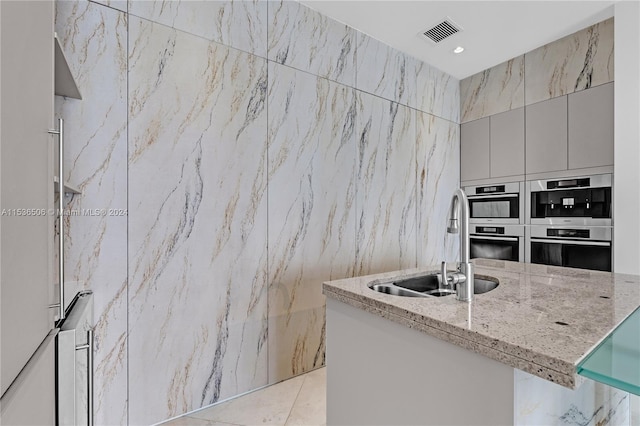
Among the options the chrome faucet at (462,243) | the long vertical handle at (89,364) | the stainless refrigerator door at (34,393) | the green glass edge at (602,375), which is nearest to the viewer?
the stainless refrigerator door at (34,393)

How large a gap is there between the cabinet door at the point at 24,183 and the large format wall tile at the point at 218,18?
1341mm


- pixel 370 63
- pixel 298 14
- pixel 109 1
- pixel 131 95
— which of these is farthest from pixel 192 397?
pixel 370 63

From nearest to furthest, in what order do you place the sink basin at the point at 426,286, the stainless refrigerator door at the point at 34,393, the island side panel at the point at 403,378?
1. the stainless refrigerator door at the point at 34,393
2. the island side panel at the point at 403,378
3. the sink basin at the point at 426,286

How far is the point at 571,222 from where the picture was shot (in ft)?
9.85

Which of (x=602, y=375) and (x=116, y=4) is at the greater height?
(x=116, y=4)

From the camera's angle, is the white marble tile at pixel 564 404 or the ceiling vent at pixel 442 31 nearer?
the white marble tile at pixel 564 404

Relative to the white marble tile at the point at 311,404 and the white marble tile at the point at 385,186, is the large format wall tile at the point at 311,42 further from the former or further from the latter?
the white marble tile at the point at 311,404

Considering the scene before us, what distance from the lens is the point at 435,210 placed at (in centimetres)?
362

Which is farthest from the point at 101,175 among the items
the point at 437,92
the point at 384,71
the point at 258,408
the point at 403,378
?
the point at 437,92

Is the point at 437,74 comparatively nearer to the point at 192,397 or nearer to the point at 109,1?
the point at 109,1

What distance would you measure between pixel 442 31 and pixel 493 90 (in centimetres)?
117

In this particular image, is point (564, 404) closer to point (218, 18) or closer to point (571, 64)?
point (218, 18)

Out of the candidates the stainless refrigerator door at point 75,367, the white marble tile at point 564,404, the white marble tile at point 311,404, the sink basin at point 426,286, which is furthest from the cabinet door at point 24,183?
the white marble tile at point 311,404

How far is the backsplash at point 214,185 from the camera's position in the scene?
1.73 m
